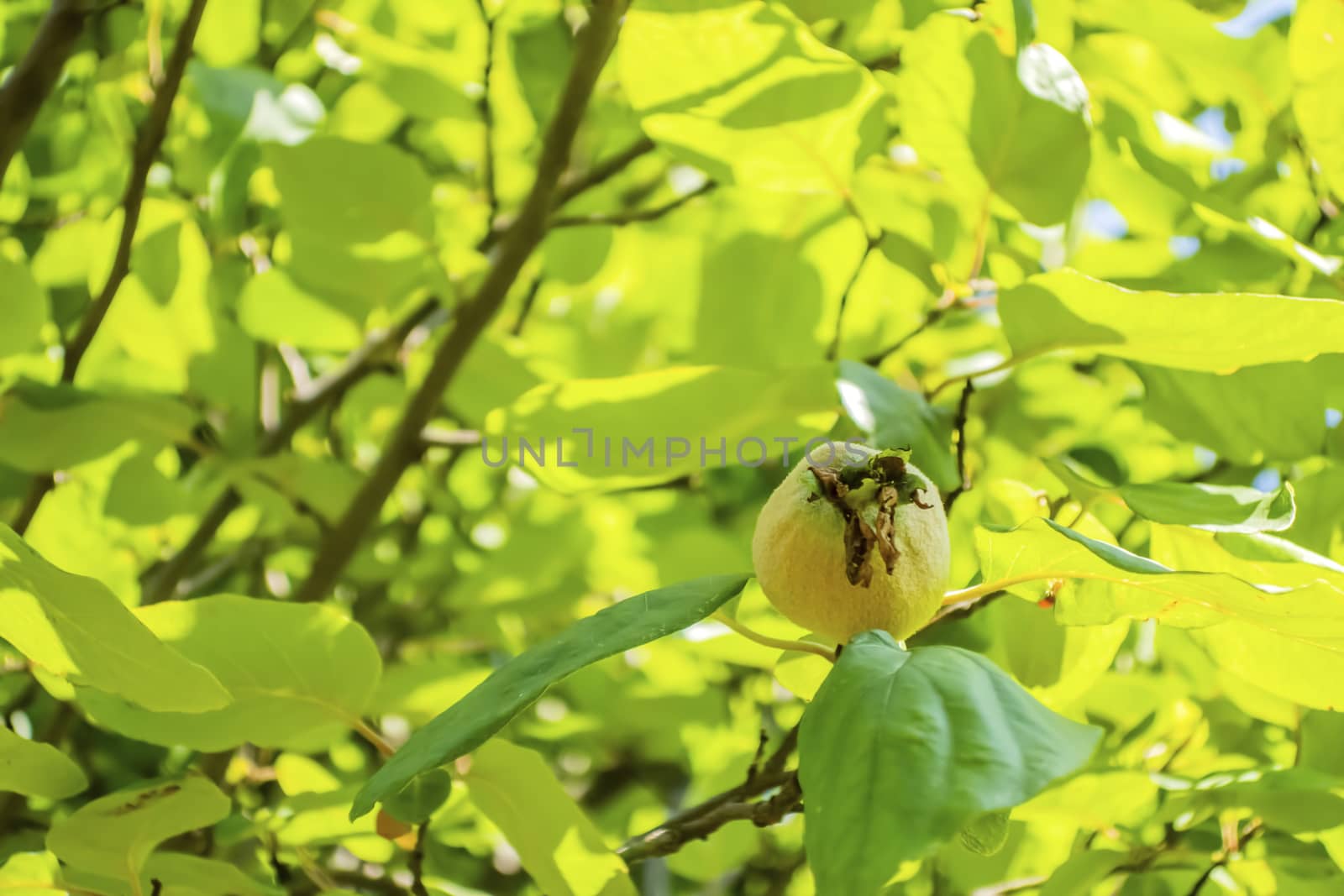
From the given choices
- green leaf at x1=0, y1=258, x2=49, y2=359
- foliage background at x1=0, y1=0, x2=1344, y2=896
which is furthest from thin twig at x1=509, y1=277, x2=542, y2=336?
green leaf at x1=0, y1=258, x2=49, y2=359

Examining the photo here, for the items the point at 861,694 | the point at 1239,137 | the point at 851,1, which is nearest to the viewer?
the point at 861,694

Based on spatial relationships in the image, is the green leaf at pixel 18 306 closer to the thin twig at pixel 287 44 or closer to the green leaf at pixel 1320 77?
the thin twig at pixel 287 44

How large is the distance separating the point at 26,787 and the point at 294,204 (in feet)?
1.41

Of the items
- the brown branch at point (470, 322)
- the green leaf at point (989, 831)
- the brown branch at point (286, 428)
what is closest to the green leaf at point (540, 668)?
the green leaf at point (989, 831)

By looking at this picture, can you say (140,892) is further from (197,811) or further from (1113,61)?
(1113,61)

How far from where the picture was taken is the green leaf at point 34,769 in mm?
533

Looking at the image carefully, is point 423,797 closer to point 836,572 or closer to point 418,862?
point 418,862

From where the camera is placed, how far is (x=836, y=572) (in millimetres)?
418

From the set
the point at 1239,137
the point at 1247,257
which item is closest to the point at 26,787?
the point at 1247,257

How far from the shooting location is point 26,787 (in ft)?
1.81

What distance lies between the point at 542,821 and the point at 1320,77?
0.64 m

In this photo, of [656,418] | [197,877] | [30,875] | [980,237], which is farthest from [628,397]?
[30,875]

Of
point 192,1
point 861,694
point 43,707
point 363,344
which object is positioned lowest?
point 43,707

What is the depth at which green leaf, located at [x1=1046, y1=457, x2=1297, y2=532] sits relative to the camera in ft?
1.49
